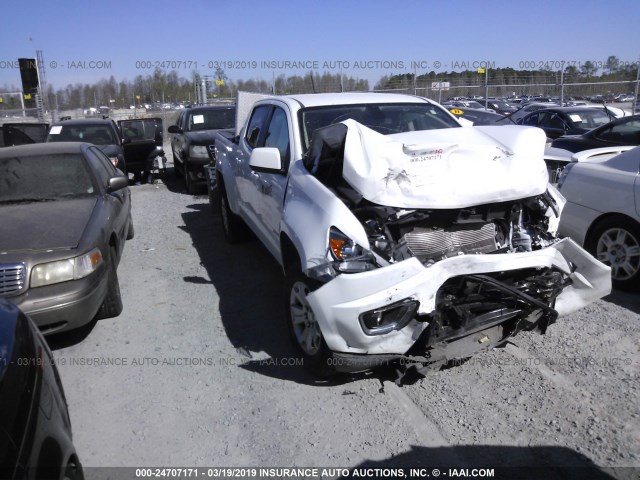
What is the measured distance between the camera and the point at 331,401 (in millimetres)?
3344

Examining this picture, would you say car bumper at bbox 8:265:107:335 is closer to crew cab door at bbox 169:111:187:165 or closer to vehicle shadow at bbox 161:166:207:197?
vehicle shadow at bbox 161:166:207:197

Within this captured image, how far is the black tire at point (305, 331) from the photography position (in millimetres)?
3295

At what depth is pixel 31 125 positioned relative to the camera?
11.0m

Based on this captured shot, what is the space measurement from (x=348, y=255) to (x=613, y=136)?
7041mm

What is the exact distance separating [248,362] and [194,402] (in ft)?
1.91

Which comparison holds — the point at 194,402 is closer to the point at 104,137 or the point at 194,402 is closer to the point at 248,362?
Result: the point at 248,362

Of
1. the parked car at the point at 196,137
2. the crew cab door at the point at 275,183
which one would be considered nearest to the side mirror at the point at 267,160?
the crew cab door at the point at 275,183

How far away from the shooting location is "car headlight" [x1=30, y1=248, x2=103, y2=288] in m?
3.79

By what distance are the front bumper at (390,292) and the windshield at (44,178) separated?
343 cm

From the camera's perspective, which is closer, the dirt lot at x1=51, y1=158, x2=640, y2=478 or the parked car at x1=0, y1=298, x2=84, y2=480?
the parked car at x1=0, y1=298, x2=84, y2=480

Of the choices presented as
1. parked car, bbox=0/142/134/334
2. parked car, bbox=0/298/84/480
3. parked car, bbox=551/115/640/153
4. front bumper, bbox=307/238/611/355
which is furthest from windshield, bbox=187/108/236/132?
parked car, bbox=0/298/84/480

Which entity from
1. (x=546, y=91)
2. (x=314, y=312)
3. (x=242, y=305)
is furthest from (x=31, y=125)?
(x=546, y=91)

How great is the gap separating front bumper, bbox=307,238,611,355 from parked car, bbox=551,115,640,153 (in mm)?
6007

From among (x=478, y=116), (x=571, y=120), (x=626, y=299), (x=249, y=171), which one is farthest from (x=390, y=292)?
(x=478, y=116)
